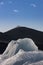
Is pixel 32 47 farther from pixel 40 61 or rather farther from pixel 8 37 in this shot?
pixel 8 37

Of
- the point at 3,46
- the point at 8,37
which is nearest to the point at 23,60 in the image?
the point at 3,46

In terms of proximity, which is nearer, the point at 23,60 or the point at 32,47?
the point at 23,60

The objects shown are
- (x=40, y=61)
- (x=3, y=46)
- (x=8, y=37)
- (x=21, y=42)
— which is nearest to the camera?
(x=40, y=61)

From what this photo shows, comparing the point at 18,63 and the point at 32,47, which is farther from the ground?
the point at 32,47

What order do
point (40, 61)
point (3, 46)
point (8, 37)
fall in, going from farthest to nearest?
1. point (8, 37)
2. point (3, 46)
3. point (40, 61)

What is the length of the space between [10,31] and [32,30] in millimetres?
2775

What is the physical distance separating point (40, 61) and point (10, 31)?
2704cm

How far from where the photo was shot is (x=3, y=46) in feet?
80.1

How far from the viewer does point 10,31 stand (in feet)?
104

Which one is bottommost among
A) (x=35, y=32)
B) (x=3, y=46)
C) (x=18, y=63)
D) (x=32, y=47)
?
(x=18, y=63)

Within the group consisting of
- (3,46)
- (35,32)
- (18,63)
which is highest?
(35,32)

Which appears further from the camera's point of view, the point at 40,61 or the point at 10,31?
the point at 10,31

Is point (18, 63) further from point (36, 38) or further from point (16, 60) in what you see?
point (36, 38)

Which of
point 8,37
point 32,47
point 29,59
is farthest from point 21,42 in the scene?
point 8,37
